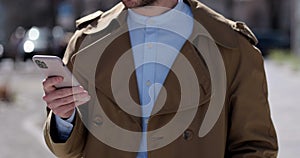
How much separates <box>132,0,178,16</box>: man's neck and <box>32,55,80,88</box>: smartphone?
0.41 meters

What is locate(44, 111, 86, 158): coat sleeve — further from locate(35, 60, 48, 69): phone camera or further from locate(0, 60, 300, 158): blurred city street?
locate(0, 60, 300, 158): blurred city street

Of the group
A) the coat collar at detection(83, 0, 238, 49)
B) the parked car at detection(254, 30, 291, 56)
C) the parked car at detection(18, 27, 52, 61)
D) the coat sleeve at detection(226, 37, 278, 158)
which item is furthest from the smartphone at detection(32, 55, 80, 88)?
the parked car at detection(254, 30, 291, 56)

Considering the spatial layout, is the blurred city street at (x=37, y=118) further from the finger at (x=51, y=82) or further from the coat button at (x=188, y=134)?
the finger at (x=51, y=82)

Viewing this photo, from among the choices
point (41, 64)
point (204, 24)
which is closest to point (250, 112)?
point (204, 24)

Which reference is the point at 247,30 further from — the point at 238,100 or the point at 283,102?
the point at 283,102

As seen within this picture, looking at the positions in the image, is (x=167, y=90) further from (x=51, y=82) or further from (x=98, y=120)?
(x=51, y=82)

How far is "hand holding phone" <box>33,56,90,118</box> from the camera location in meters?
3.05

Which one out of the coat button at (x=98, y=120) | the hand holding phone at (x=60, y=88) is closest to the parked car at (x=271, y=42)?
the coat button at (x=98, y=120)

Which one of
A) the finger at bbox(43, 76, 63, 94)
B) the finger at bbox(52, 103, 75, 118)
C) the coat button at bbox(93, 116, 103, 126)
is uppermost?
the finger at bbox(43, 76, 63, 94)

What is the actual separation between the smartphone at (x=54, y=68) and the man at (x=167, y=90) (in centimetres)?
10

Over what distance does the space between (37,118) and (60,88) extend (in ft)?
44.1

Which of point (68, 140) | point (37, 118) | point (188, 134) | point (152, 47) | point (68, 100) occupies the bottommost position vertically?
point (37, 118)

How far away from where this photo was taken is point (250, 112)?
10.8 ft

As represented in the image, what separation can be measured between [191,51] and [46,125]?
0.70 meters
